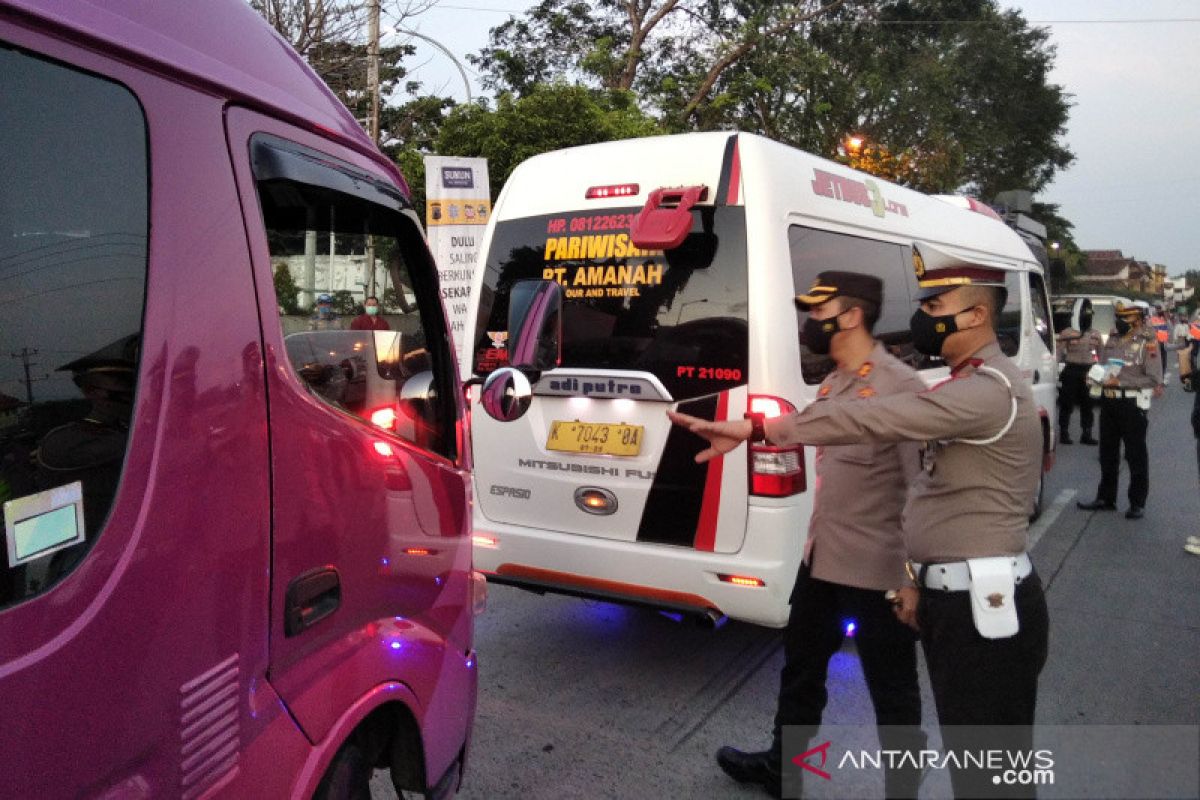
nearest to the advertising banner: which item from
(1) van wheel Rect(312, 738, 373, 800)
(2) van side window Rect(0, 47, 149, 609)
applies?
(1) van wheel Rect(312, 738, 373, 800)

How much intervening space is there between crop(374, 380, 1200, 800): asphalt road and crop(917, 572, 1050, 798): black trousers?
1.18 meters

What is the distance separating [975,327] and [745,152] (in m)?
1.75

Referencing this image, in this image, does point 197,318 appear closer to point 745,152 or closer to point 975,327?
point 975,327

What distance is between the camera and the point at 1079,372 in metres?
12.4

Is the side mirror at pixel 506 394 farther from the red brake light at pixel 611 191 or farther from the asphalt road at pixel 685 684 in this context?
the red brake light at pixel 611 191

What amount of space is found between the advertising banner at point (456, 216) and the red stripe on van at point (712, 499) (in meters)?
4.96

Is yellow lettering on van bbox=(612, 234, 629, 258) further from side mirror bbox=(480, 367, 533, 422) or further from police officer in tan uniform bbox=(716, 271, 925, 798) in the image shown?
side mirror bbox=(480, 367, 533, 422)

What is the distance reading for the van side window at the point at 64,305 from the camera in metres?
1.30

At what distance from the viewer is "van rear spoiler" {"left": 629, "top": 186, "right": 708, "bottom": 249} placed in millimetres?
3855

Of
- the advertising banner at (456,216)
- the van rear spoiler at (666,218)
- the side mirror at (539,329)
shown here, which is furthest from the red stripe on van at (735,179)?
the advertising banner at (456,216)

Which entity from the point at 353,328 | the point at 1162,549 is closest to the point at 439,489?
the point at 353,328

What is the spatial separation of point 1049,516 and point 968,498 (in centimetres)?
622

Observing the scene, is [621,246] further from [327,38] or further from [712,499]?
[327,38]

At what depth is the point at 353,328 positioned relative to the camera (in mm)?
2270
